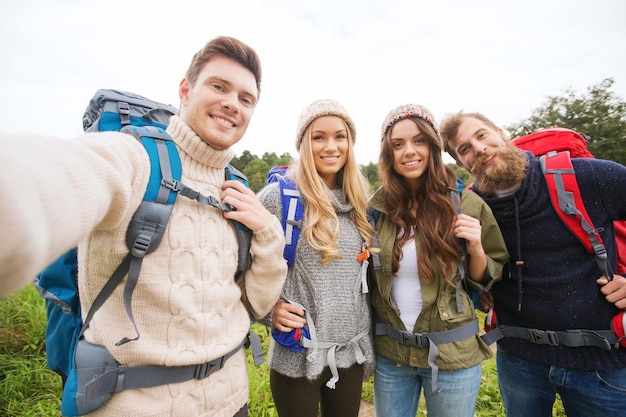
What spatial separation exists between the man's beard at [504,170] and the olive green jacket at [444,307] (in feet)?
0.48

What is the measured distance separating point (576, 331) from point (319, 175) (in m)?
2.02

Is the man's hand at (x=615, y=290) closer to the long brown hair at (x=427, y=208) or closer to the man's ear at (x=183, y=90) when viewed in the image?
the long brown hair at (x=427, y=208)

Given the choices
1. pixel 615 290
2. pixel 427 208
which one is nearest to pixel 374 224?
pixel 427 208

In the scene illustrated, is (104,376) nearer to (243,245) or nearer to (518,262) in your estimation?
(243,245)

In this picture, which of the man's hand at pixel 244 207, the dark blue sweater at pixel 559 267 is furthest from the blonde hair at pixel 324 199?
the dark blue sweater at pixel 559 267

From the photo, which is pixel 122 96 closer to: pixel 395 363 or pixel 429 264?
pixel 429 264

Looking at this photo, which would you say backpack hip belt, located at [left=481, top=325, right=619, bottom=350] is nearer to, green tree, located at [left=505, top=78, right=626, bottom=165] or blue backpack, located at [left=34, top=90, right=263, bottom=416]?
blue backpack, located at [left=34, top=90, right=263, bottom=416]

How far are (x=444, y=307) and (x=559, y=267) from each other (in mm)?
794

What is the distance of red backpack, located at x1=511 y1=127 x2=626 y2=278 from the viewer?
1932 millimetres

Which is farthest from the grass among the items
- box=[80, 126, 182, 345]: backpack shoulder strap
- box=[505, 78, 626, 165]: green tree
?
box=[505, 78, 626, 165]: green tree

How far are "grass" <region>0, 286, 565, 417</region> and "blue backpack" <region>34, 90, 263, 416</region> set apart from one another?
255cm

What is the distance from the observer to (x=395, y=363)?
7.29 feet

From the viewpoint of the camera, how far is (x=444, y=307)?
2064 millimetres

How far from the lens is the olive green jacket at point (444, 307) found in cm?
204
